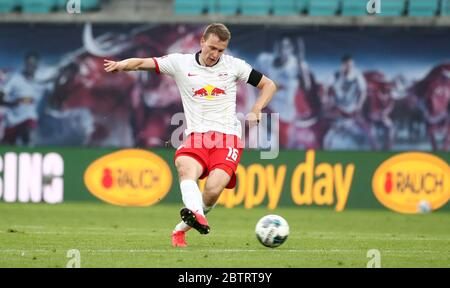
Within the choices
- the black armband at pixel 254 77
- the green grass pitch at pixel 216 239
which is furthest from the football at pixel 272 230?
the black armband at pixel 254 77

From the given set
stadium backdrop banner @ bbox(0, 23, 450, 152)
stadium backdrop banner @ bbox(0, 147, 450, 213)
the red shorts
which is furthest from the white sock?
stadium backdrop banner @ bbox(0, 23, 450, 152)

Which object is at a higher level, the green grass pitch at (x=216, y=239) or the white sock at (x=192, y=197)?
the white sock at (x=192, y=197)

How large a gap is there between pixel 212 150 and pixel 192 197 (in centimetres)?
92

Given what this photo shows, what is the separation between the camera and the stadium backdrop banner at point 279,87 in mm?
27031

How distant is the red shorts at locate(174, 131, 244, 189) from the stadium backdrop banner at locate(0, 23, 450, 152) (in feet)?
46.1

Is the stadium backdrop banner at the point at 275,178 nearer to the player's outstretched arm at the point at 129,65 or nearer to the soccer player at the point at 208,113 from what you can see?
the soccer player at the point at 208,113

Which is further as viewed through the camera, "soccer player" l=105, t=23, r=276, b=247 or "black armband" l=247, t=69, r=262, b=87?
"black armband" l=247, t=69, r=262, b=87

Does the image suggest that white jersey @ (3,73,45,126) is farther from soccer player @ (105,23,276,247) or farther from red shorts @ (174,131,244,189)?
red shorts @ (174,131,244,189)

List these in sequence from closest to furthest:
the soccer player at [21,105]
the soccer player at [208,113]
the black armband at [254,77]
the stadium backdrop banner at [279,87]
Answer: the soccer player at [208,113], the black armband at [254,77], the stadium backdrop banner at [279,87], the soccer player at [21,105]

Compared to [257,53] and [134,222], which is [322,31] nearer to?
[257,53]

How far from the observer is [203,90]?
12.9 metres

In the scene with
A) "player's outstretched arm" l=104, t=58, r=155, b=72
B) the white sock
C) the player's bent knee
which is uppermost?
"player's outstretched arm" l=104, t=58, r=155, b=72

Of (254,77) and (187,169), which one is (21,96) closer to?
(254,77)

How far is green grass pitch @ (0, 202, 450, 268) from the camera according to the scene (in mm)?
11391
